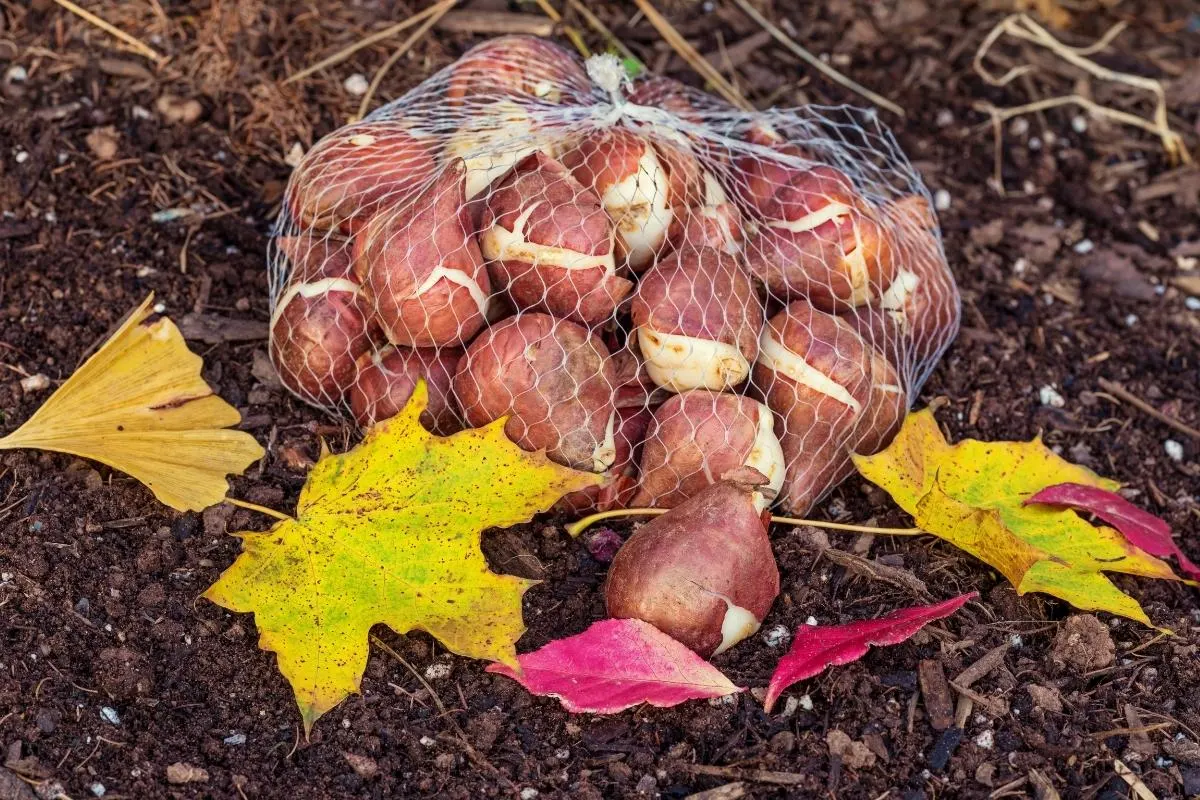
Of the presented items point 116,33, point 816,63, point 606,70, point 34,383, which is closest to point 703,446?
point 606,70

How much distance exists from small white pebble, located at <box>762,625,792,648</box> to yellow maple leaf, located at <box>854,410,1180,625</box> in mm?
305

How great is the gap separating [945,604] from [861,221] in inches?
27.3

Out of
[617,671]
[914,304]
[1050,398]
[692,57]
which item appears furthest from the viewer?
[692,57]

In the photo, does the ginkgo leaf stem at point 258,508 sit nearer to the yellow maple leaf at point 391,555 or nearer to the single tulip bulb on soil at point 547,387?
the yellow maple leaf at point 391,555

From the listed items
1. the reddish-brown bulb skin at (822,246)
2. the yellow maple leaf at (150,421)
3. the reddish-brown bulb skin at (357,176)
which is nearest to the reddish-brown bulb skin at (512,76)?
the reddish-brown bulb skin at (357,176)

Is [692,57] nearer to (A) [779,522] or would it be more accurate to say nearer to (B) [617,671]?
(A) [779,522]

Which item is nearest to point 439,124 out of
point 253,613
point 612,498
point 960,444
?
point 612,498

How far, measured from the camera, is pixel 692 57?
3.03 metres

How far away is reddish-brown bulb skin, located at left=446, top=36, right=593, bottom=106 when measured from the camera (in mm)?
2422

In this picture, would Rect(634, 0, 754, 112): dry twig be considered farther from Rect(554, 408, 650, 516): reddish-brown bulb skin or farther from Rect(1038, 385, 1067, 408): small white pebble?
Rect(554, 408, 650, 516): reddish-brown bulb skin

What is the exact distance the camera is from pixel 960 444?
7.16ft

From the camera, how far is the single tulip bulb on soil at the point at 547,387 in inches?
78.3

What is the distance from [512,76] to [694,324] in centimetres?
71

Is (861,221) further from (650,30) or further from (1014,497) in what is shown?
(650,30)
